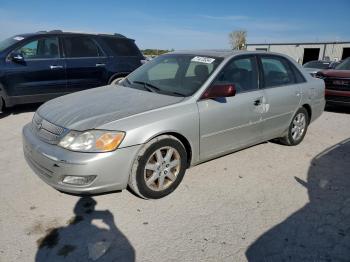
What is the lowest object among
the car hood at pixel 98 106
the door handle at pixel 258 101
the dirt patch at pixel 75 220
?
the dirt patch at pixel 75 220

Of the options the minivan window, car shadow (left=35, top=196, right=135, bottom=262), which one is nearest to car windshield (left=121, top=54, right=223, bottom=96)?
car shadow (left=35, top=196, right=135, bottom=262)

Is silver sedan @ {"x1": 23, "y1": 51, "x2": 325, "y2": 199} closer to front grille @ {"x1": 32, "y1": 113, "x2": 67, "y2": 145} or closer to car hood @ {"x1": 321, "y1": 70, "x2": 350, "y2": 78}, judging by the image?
front grille @ {"x1": 32, "y1": 113, "x2": 67, "y2": 145}

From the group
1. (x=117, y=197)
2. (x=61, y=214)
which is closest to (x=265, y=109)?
(x=117, y=197)

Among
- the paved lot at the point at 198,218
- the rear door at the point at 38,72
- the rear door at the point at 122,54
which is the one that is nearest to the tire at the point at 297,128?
the paved lot at the point at 198,218

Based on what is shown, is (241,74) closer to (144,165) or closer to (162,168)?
(162,168)

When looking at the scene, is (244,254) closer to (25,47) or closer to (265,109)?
(265,109)

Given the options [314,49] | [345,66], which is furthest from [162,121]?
[314,49]

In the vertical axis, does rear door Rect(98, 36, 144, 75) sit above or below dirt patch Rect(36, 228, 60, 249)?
above

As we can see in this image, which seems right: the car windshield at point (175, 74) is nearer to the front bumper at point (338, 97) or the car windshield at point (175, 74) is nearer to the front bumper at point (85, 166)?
the front bumper at point (85, 166)

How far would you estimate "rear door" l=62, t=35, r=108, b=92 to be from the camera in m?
7.36

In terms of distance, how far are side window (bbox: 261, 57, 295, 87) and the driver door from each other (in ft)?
0.78

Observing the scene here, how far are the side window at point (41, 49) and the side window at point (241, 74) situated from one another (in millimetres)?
4607

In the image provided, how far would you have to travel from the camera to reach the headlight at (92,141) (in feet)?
9.87

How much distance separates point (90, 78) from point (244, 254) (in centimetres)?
603
